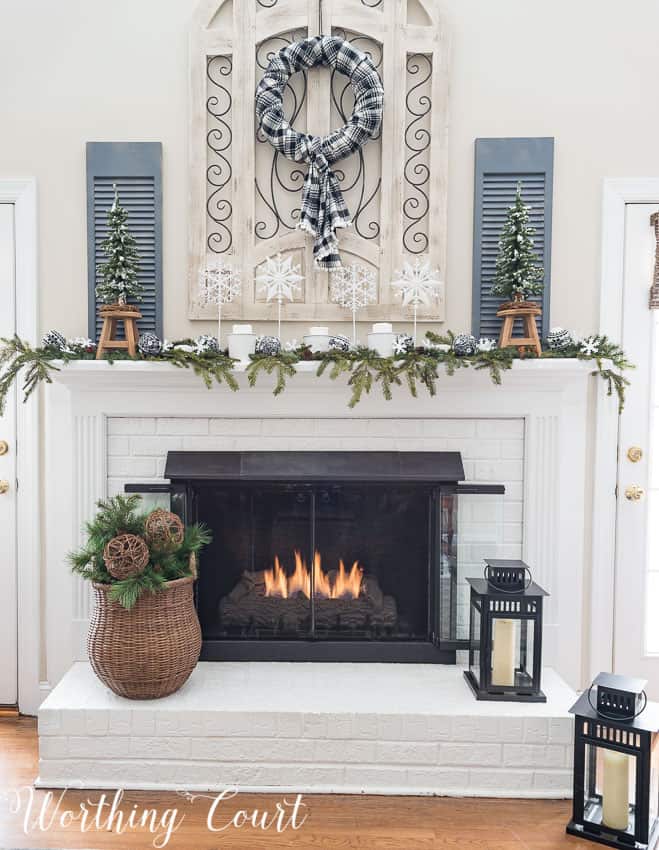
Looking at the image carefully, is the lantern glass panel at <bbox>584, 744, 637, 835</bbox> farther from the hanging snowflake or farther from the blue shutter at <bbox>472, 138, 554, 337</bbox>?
the blue shutter at <bbox>472, 138, 554, 337</bbox>

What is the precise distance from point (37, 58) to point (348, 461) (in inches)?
79.5

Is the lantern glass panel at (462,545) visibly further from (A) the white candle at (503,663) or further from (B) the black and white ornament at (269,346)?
(B) the black and white ornament at (269,346)

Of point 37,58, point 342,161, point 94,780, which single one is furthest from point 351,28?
point 94,780

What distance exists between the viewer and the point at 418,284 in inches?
101

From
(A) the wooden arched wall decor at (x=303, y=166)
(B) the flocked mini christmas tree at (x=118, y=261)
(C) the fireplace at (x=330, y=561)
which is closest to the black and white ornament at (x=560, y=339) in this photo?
(A) the wooden arched wall decor at (x=303, y=166)

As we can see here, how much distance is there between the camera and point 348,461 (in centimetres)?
255

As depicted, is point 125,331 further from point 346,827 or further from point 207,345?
point 346,827

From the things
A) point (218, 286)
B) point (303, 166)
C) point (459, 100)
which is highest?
point (459, 100)

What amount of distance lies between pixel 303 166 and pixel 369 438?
3.65ft

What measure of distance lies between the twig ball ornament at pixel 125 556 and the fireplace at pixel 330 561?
1.24ft

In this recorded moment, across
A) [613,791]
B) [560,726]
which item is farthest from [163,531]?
[613,791]

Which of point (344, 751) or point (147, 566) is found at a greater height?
point (147, 566)

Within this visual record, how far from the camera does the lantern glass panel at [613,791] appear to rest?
1926 mm

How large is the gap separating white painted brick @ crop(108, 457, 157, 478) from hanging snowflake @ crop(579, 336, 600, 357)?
1681mm
